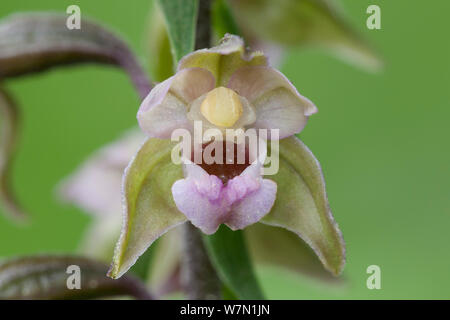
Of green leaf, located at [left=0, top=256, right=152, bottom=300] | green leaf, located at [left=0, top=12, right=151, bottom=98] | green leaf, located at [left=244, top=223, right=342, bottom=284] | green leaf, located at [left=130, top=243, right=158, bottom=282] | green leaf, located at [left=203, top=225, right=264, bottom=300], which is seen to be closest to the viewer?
green leaf, located at [left=203, top=225, right=264, bottom=300]

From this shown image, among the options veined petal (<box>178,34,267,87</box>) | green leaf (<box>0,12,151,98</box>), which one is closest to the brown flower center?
veined petal (<box>178,34,267,87</box>)

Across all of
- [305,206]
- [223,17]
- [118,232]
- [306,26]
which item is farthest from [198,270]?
[306,26]

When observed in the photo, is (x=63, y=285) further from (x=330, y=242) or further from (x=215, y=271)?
(x=330, y=242)

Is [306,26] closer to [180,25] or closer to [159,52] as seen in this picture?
[159,52]

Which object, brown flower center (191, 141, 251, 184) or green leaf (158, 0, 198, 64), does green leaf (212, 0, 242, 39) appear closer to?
green leaf (158, 0, 198, 64)

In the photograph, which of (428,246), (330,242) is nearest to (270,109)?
(330,242)
